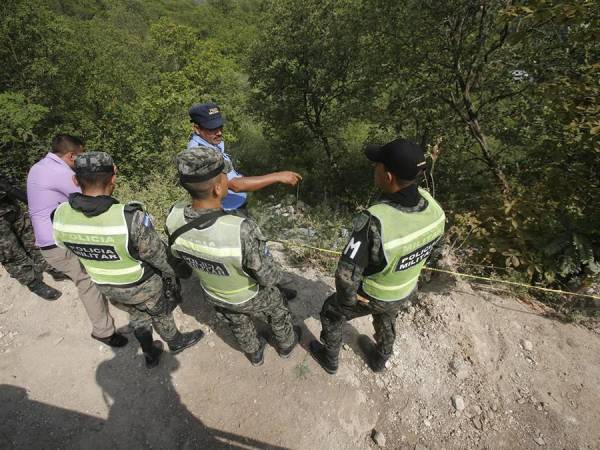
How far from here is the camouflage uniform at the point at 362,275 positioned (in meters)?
2.10

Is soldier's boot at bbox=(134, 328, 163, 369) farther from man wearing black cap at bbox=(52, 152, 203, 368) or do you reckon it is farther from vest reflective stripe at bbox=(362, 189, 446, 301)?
vest reflective stripe at bbox=(362, 189, 446, 301)

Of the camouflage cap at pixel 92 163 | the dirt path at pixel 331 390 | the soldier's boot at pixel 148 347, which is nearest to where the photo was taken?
the camouflage cap at pixel 92 163

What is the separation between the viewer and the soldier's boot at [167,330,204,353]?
3.31 metres

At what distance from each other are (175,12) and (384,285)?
69.1 meters

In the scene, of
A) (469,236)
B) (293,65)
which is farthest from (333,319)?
(293,65)

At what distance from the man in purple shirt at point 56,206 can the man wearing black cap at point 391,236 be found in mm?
2700

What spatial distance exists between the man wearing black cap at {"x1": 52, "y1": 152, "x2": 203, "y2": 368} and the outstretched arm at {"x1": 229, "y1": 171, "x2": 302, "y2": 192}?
0.79m

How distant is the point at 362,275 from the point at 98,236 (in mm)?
2008

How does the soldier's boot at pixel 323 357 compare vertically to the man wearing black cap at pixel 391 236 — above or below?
below

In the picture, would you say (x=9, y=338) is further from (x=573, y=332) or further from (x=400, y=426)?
(x=573, y=332)

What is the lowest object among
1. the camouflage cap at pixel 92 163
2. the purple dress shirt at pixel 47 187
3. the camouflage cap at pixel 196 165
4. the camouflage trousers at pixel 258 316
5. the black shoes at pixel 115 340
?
the black shoes at pixel 115 340

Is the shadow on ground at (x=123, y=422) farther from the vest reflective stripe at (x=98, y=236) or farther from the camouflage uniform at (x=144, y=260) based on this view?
the vest reflective stripe at (x=98, y=236)

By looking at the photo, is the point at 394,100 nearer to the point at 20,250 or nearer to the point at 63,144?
the point at 63,144

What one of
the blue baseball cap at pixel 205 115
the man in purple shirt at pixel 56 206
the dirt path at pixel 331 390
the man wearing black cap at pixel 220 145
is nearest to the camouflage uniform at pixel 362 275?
the dirt path at pixel 331 390
